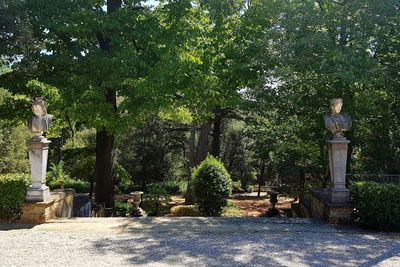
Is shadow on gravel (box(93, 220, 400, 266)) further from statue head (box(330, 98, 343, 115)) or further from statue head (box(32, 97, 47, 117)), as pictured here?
statue head (box(32, 97, 47, 117))

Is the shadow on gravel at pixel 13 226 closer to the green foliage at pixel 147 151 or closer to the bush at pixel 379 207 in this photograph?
the bush at pixel 379 207

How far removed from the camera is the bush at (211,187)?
1122 centimetres

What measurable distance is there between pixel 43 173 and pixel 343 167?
627cm

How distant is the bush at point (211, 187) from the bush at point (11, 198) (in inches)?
192

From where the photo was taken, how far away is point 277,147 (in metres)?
18.7

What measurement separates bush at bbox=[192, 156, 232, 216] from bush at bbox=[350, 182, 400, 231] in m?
4.46

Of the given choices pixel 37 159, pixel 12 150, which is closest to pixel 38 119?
pixel 37 159

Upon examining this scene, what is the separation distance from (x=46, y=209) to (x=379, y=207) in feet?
21.5

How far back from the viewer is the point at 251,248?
607 centimetres

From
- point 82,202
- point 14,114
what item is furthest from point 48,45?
point 82,202

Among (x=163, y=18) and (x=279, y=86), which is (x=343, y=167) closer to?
(x=279, y=86)

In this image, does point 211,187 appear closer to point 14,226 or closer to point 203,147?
point 14,226

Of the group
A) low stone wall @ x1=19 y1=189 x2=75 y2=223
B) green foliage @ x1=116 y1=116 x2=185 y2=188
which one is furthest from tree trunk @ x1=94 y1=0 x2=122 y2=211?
green foliage @ x1=116 y1=116 x2=185 y2=188

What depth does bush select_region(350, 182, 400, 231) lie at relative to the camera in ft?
23.8
